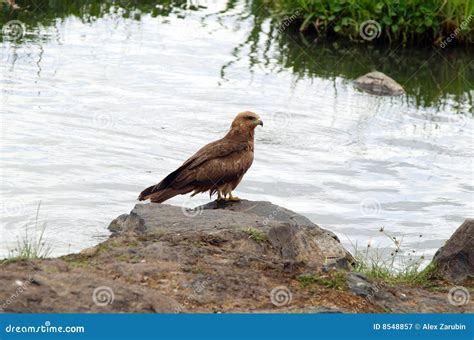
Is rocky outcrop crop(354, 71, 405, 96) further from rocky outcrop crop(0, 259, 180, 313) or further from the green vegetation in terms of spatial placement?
rocky outcrop crop(0, 259, 180, 313)

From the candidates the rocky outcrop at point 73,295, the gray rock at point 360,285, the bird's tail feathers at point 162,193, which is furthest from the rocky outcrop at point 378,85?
the rocky outcrop at point 73,295

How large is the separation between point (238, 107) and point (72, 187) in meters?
3.92

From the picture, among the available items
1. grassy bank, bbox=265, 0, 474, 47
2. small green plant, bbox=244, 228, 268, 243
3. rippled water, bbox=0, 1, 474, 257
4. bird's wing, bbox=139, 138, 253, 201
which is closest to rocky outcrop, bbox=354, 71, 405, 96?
rippled water, bbox=0, 1, 474, 257

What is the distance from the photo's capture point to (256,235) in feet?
28.9

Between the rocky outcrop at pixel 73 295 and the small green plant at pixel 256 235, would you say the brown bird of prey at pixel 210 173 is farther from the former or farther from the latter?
the rocky outcrop at pixel 73 295

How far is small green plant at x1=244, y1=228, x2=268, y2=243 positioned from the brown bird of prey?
84.2 inches

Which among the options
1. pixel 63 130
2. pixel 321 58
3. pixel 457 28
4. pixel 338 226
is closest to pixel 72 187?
pixel 63 130

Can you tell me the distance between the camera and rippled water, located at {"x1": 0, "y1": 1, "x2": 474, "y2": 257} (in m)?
12.4

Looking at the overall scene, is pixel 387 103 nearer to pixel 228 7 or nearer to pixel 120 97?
pixel 120 97

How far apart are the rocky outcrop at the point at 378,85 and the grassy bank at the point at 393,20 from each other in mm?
1795

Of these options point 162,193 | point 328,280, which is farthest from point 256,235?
point 162,193

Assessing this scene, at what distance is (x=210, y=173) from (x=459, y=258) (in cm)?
302

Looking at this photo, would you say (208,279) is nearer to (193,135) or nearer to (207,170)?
(207,170)

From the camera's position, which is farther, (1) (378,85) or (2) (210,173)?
(1) (378,85)
